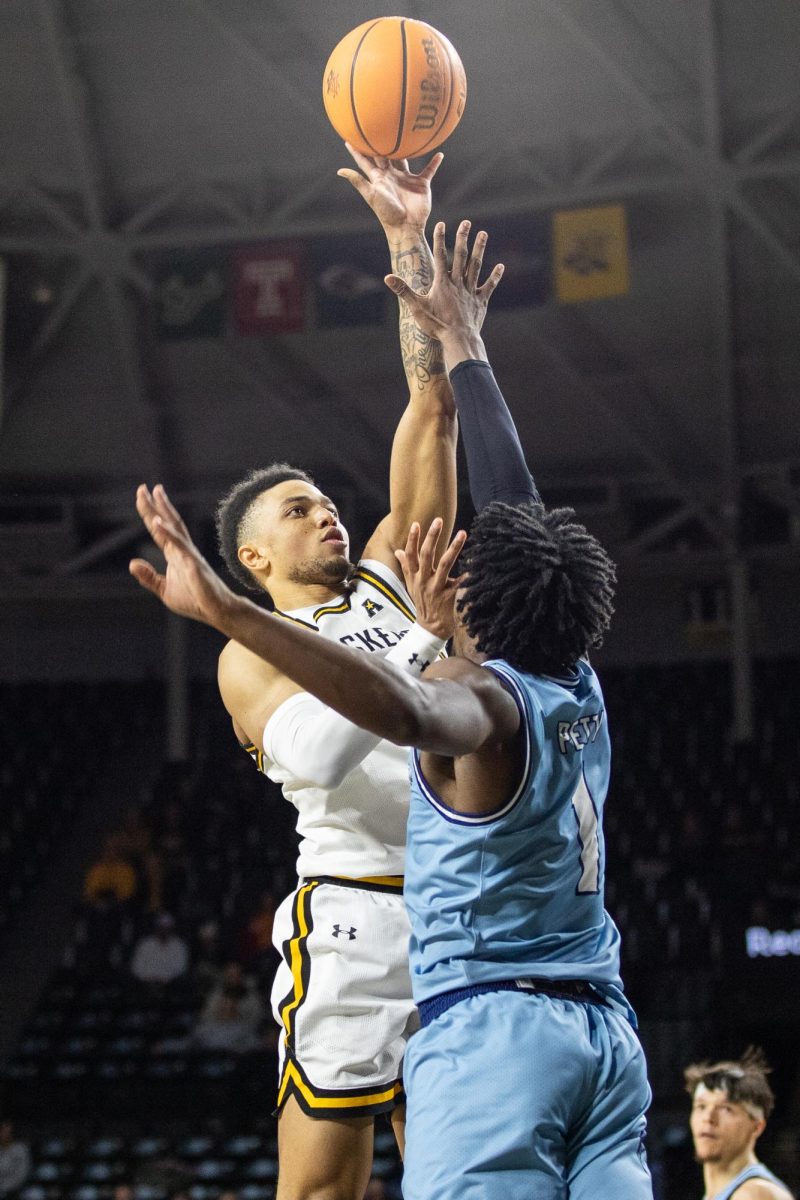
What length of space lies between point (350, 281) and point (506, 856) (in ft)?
32.3

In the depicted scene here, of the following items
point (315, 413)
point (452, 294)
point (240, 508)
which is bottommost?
point (240, 508)

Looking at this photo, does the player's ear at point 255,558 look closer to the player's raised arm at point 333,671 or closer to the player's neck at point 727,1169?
the player's raised arm at point 333,671

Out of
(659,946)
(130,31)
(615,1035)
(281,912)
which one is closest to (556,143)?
(130,31)

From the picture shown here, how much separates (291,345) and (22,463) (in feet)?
11.5

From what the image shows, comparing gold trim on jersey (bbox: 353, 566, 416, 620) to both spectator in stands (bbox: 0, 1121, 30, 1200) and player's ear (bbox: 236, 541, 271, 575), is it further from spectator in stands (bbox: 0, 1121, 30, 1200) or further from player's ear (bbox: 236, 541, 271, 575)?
spectator in stands (bbox: 0, 1121, 30, 1200)

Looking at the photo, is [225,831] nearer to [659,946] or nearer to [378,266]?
[659,946]

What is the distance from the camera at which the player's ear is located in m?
3.74

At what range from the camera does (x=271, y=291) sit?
39.3ft

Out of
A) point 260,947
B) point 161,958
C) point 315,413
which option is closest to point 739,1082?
point 260,947

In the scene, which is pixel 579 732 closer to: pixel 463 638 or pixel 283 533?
pixel 463 638

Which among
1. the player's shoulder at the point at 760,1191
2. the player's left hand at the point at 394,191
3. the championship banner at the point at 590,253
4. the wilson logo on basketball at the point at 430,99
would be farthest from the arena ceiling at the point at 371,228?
the player's shoulder at the point at 760,1191

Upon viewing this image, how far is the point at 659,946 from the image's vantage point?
11234 mm

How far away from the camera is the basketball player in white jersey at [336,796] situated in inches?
125

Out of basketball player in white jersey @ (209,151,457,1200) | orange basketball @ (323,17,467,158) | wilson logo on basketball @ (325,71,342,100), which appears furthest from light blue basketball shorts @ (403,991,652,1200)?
wilson logo on basketball @ (325,71,342,100)
